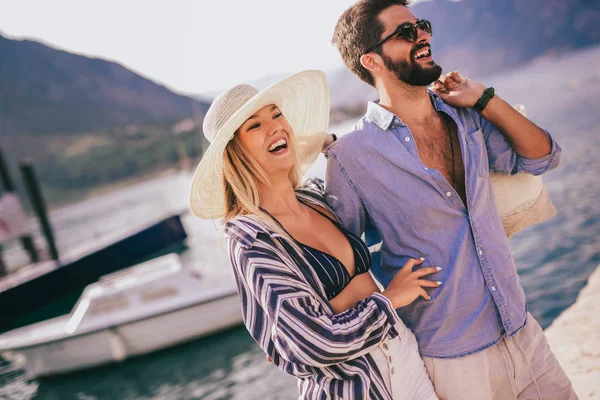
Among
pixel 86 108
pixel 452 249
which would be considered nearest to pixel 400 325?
pixel 452 249

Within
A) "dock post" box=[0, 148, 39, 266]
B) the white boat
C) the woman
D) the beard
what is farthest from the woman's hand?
"dock post" box=[0, 148, 39, 266]

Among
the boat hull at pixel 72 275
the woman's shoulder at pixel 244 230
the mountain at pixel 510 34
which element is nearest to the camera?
the woman's shoulder at pixel 244 230

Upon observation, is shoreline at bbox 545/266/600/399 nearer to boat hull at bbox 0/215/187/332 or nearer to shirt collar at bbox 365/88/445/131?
shirt collar at bbox 365/88/445/131

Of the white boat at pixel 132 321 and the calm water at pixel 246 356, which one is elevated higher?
the white boat at pixel 132 321

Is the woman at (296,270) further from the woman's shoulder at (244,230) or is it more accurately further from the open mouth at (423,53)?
the open mouth at (423,53)

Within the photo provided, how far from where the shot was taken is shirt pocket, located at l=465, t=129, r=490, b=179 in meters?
2.07

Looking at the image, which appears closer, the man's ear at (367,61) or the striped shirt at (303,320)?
the striped shirt at (303,320)

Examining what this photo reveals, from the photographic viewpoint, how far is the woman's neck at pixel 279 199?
217cm

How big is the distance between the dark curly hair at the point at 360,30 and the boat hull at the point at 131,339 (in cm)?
943

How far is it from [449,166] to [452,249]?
1.37ft

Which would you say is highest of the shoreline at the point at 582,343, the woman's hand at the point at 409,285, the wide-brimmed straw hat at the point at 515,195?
the wide-brimmed straw hat at the point at 515,195

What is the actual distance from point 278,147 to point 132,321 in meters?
10.1

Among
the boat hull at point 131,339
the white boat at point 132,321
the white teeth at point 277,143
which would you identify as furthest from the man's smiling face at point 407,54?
the boat hull at point 131,339

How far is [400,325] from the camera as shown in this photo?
79.1 inches
